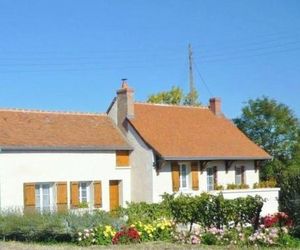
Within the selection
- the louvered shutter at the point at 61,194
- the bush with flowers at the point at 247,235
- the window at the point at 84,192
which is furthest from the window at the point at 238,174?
the bush with flowers at the point at 247,235

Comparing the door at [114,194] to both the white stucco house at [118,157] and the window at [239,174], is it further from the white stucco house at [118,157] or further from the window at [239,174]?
the window at [239,174]

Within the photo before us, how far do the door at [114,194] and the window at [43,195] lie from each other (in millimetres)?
3753

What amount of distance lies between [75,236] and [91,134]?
51.8 ft

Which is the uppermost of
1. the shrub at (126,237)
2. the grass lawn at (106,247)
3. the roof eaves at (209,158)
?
the roof eaves at (209,158)

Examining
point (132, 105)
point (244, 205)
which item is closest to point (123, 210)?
point (244, 205)

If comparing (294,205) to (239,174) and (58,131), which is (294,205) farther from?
(239,174)

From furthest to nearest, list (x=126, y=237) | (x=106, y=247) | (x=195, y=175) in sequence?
(x=195, y=175), (x=126, y=237), (x=106, y=247)

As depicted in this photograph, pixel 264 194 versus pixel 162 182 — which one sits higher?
pixel 162 182

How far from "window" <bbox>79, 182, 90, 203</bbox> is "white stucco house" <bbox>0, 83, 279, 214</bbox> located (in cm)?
5

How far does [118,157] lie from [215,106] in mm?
10070

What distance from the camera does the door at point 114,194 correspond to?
111 ft

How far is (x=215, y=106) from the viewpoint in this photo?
42.1 metres

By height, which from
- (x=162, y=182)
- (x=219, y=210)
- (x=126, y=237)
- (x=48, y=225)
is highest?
(x=162, y=182)

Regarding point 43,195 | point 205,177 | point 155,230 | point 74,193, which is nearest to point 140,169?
point 74,193
